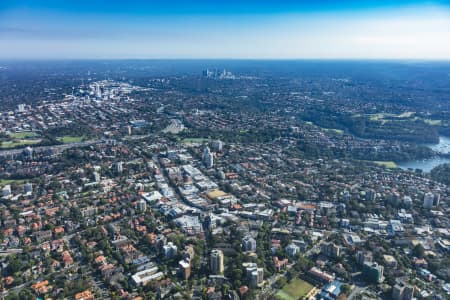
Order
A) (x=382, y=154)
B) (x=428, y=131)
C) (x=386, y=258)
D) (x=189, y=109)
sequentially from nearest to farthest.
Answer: (x=386, y=258) → (x=382, y=154) → (x=428, y=131) → (x=189, y=109)

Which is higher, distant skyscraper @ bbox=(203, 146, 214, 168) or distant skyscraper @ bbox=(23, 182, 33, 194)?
distant skyscraper @ bbox=(203, 146, 214, 168)

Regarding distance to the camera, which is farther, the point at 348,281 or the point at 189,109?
the point at 189,109

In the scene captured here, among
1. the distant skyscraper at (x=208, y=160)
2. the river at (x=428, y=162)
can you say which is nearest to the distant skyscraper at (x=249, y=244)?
the distant skyscraper at (x=208, y=160)

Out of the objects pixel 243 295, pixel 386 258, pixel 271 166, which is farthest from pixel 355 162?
pixel 243 295

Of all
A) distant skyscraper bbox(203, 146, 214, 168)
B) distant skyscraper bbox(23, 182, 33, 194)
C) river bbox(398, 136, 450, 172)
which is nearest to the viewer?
distant skyscraper bbox(23, 182, 33, 194)

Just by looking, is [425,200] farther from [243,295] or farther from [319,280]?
[243,295]

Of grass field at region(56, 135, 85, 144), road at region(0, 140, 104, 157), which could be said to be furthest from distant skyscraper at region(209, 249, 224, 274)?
grass field at region(56, 135, 85, 144)

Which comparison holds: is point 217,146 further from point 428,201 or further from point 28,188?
point 428,201

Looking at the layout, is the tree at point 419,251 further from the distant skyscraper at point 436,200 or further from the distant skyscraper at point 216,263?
the distant skyscraper at point 216,263

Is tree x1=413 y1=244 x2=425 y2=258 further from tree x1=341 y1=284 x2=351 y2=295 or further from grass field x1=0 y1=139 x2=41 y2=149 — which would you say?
grass field x1=0 y1=139 x2=41 y2=149
